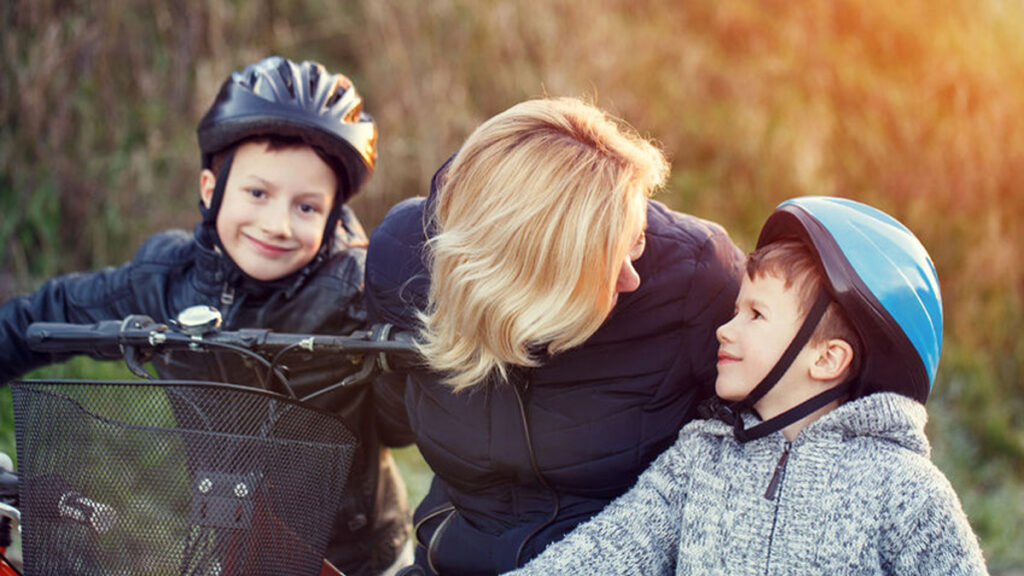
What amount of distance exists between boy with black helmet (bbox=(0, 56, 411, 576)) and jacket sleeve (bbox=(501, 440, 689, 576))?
93 centimetres

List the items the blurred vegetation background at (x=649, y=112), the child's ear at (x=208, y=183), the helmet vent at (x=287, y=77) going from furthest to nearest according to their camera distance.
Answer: the blurred vegetation background at (x=649, y=112) → the child's ear at (x=208, y=183) → the helmet vent at (x=287, y=77)

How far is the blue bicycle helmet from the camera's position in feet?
6.89

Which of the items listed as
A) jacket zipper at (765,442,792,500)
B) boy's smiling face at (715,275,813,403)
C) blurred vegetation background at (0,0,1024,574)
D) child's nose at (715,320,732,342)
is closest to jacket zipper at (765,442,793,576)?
jacket zipper at (765,442,792,500)

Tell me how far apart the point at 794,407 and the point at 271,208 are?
61.4 inches

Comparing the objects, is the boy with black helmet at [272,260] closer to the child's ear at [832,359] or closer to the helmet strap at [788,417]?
the helmet strap at [788,417]

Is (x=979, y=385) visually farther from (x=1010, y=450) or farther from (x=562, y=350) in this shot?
(x=562, y=350)

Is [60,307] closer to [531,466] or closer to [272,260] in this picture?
[272,260]

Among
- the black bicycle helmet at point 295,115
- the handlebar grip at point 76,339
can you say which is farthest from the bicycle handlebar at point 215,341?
the black bicycle helmet at point 295,115

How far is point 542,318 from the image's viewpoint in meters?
2.13

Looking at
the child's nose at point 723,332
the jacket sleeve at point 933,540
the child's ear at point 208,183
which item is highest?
the child's ear at point 208,183

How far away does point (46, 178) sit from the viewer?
540cm

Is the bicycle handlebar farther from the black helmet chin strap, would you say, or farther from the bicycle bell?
the black helmet chin strap

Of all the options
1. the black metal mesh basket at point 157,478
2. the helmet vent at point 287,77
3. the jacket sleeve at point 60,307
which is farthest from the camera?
the helmet vent at point 287,77

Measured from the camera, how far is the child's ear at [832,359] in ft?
7.18
